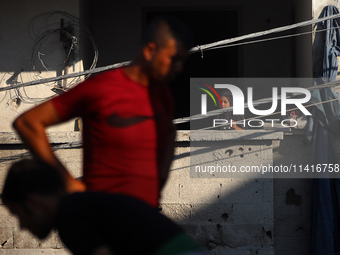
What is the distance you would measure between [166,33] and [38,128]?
2.34 feet

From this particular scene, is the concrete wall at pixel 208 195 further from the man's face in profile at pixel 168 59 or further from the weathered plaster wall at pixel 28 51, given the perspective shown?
the man's face in profile at pixel 168 59

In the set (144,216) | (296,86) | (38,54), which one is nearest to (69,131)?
(38,54)

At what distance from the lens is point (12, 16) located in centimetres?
824

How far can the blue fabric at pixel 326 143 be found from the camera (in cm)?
754

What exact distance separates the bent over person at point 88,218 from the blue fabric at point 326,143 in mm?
5359

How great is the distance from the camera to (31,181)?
8.64 ft

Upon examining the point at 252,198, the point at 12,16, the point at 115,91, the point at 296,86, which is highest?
the point at 12,16

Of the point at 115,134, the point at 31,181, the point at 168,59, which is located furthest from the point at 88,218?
the point at 168,59

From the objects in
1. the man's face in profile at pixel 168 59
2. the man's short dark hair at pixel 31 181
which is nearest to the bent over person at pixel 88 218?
the man's short dark hair at pixel 31 181

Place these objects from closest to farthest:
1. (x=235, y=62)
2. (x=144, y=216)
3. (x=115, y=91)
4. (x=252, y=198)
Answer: (x=144, y=216) < (x=115, y=91) < (x=252, y=198) < (x=235, y=62)

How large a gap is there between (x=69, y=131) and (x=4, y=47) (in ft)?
4.40

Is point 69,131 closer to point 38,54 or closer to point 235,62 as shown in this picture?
point 38,54

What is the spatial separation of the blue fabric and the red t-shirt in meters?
4.96

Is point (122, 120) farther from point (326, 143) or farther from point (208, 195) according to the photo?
point (326, 143)
